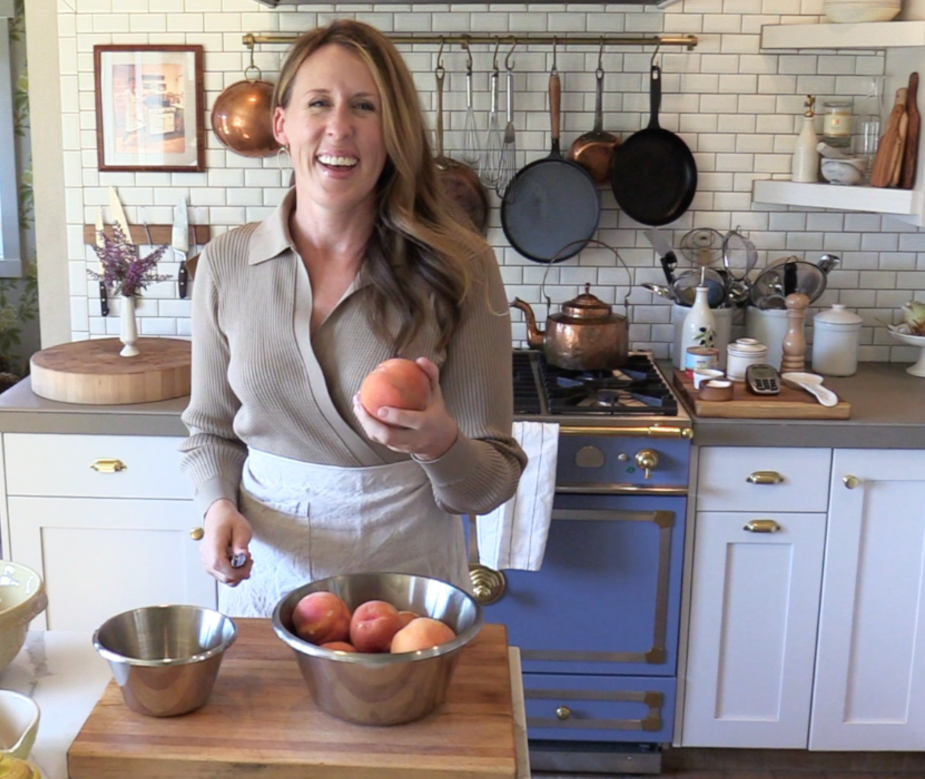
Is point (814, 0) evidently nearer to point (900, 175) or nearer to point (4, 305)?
point (900, 175)

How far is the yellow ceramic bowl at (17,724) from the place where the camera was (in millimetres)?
1125

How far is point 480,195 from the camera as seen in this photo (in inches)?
123

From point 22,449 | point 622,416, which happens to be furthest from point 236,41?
point 622,416

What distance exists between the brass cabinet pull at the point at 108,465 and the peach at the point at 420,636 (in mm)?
1705

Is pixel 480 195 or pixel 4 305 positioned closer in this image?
pixel 480 195

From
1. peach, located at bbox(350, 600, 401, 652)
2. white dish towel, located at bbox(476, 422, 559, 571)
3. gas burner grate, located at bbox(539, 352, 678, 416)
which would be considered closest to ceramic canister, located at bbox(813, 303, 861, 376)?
gas burner grate, located at bbox(539, 352, 678, 416)

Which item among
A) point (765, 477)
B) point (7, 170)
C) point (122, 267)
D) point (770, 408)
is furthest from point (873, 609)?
point (7, 170)

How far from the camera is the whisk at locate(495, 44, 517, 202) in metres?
3.08

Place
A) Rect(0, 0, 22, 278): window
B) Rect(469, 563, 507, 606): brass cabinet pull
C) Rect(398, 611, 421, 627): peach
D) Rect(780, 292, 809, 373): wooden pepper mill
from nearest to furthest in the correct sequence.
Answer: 1. Rect(398, 611, 421, 627): peach
2. Rect(469, 563, 507, 606): brass cabinet pull
3. Rect(780, 292, 809, 373): wooden pepper mill
4. Rect(0, 0, 22, 278): window

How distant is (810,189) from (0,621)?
2356 millimetres

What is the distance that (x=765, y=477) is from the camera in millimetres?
2660

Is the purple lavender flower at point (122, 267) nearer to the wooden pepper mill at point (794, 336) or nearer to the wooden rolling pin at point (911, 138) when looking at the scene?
the wooden pepper mill at point (794, 336)

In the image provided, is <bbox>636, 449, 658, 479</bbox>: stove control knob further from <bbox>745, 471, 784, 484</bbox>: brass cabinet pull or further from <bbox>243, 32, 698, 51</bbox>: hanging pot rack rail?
<bbox>243, 32, 698, 51</bbox>: hanging pot rack rail

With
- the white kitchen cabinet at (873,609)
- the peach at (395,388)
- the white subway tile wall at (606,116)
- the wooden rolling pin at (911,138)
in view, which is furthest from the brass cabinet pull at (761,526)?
the peach at (395,388)
